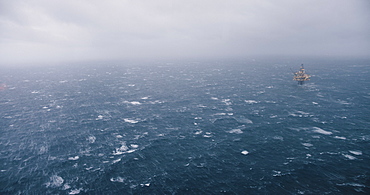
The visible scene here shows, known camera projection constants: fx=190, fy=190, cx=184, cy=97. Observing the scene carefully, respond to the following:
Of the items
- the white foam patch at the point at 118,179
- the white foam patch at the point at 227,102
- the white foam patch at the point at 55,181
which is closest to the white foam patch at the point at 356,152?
the white foam patch at the point at 227,102

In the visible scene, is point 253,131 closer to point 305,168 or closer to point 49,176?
point 305,168

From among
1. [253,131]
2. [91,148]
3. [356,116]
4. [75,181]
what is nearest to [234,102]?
[253,131]

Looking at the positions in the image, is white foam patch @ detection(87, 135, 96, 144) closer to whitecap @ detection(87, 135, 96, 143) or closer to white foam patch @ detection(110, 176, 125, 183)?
whitecap @ detection(87, 135, 96, 143)

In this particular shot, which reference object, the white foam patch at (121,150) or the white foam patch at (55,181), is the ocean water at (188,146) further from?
the white foam patch at (121,150)

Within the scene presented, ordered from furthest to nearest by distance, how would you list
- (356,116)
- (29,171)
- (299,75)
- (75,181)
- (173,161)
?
(299,75) < (356,116) < (173,161) < (29,171) < (75,181)

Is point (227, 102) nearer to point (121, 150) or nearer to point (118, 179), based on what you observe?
point (121, 150)

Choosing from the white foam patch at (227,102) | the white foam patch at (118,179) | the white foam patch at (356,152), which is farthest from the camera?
the white foam patch at (227,102)
